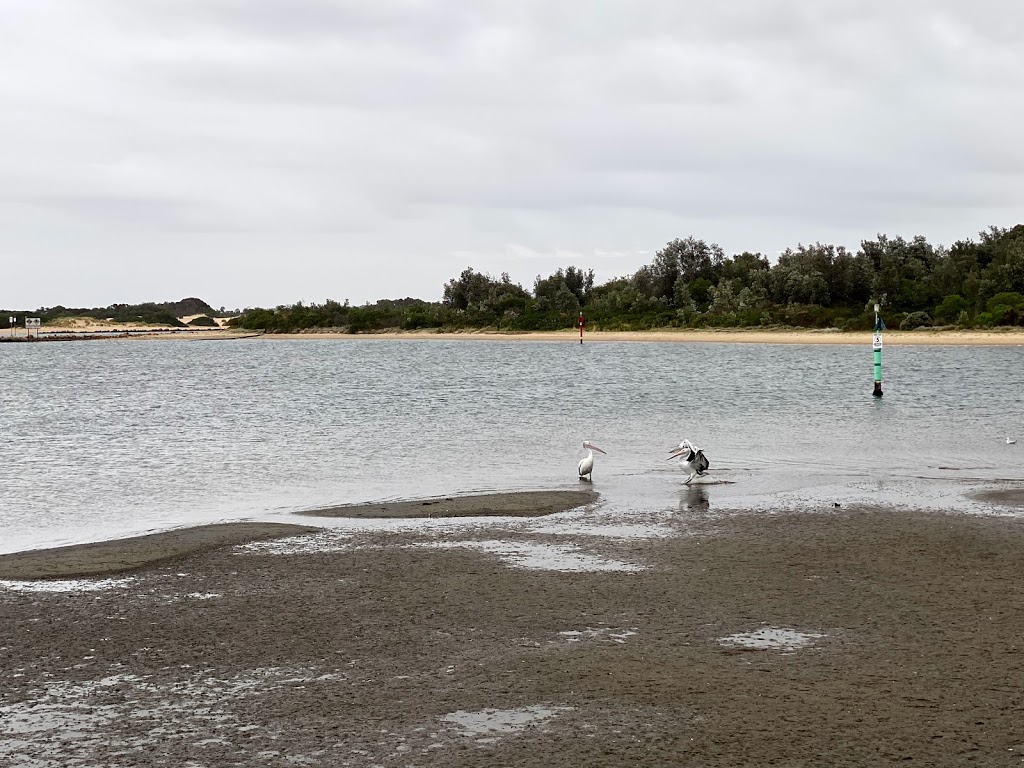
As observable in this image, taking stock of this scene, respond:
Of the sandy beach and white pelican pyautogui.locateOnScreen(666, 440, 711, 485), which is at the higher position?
the sandy beach

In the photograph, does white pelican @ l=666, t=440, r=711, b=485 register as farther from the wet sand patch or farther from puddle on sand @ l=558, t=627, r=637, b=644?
puddle on sand @ l=558, t=627, r=637, b=644

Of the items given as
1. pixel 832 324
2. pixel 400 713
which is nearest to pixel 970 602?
pixel 400 713

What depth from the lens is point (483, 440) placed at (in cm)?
2577

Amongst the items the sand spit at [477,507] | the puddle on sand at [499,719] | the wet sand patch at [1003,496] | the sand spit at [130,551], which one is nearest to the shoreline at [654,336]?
the wet sand patch at [1003,496]

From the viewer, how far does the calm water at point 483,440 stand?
16609 mm

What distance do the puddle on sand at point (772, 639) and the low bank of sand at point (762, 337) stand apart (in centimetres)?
7152

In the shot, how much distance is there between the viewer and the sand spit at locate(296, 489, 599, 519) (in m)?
14.7

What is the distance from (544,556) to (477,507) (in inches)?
145

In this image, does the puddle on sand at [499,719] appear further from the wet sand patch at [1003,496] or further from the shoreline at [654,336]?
the shoreline at [654,336]

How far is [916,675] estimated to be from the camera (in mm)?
7363

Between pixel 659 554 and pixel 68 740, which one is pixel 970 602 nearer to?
pixel 659 554

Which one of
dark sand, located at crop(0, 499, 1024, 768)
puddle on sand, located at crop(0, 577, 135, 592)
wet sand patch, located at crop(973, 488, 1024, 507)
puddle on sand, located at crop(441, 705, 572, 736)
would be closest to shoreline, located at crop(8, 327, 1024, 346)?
wet sand patch, located at crop(973, 488, 1024, 507)

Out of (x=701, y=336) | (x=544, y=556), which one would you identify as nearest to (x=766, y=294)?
(x=701, y=336)

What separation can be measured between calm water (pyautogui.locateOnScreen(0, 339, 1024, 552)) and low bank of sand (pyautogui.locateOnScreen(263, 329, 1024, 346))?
20.4m
